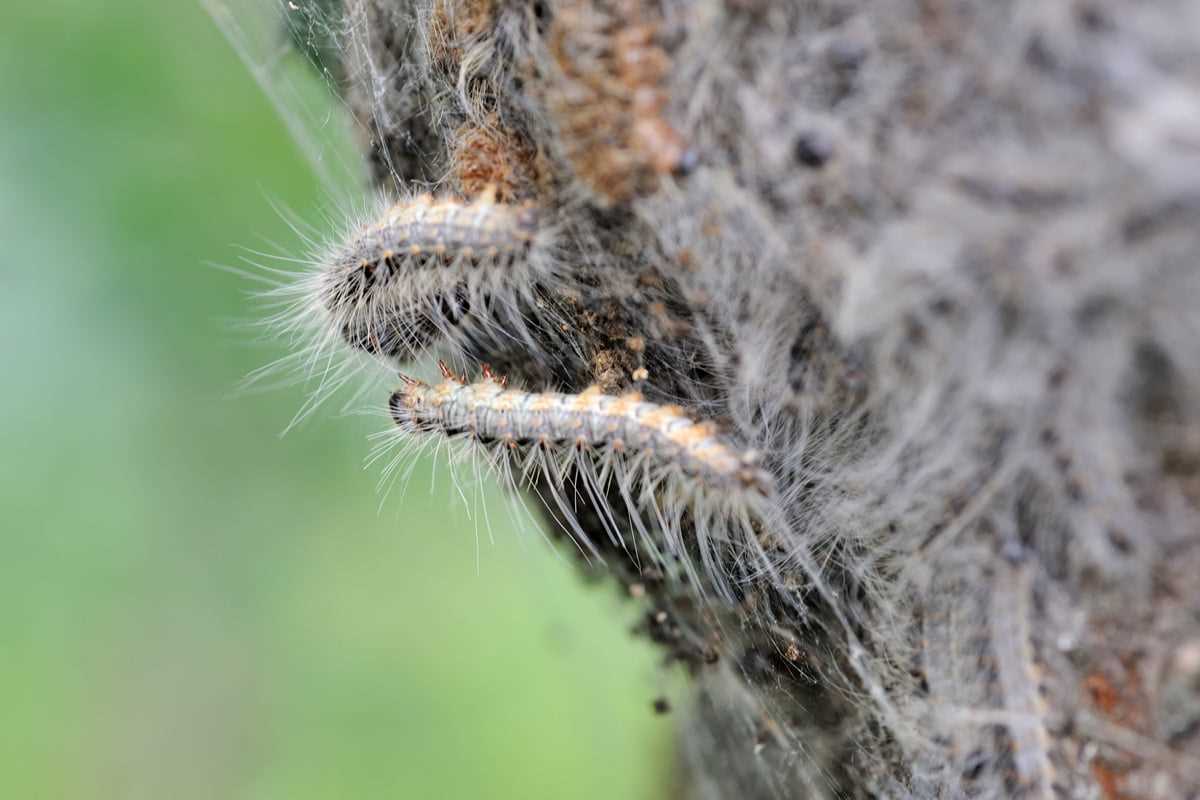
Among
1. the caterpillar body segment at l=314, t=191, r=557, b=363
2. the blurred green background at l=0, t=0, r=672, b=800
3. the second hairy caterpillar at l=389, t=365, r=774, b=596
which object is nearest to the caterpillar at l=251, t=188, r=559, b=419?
the caterpillar body segment at l=314, t=191, r=557, b=363

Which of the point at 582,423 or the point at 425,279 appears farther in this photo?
the point at 425,279

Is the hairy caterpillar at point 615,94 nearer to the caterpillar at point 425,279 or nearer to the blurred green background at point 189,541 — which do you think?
the caterpillar at point 425,279

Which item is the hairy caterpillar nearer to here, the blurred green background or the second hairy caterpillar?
the second hairy caterpillar

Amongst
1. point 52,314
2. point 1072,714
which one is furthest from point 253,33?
point 1072,714

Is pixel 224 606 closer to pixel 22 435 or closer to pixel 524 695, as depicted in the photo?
pixel 22 435

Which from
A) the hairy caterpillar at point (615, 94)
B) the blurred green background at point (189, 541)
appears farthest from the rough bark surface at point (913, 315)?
the blurred green background at point (189, 541)

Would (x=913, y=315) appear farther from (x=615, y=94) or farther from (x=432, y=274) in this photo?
(x=432, y=274)

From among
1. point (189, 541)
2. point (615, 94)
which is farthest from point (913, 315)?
point (189, 541)
